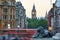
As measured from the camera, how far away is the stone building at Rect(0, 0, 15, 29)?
73125 mm

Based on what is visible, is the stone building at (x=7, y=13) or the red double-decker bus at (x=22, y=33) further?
the stone building at (x=7, y=13)

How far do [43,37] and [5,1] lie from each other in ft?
174

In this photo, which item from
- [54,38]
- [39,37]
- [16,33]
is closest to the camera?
[54,38]

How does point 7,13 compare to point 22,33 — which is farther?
point 7,13

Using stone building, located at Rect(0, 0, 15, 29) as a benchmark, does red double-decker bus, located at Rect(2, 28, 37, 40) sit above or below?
below

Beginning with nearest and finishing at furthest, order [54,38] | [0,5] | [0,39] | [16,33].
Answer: [54,38]
[0,39]
[16,33]
[0,5]

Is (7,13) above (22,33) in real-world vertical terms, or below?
above

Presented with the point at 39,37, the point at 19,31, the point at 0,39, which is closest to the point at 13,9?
the point at 19,31

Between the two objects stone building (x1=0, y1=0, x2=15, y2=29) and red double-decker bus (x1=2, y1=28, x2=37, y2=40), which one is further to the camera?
stone building (x1=0, y1=0, x2=15, y2=29)

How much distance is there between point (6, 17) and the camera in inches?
2963

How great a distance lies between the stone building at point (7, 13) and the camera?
73125 mm

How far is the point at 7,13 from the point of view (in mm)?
75250

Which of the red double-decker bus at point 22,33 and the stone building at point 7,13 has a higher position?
the stone building at point 7,13

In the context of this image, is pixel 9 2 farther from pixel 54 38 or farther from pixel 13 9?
pixel 54 38
